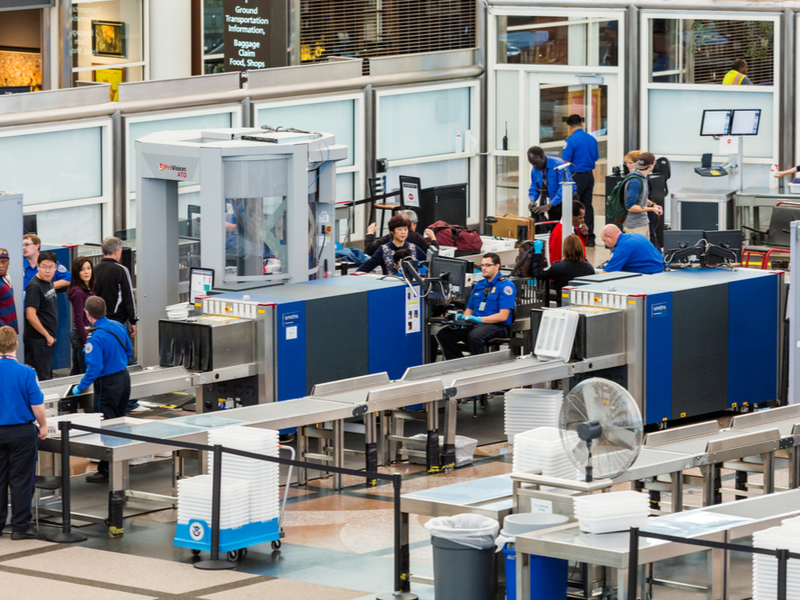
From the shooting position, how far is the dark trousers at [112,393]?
1111 cm

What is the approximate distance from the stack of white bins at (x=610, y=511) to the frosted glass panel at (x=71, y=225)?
396 inches

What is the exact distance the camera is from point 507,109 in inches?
884

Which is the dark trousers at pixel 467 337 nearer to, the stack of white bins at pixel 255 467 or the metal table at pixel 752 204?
the stack of white bins at pixel 255 467

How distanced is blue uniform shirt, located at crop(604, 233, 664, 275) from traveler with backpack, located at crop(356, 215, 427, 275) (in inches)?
78.1

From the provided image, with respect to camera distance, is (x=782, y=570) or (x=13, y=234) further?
(x=13, y=234)

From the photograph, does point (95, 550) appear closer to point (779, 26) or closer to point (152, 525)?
point (152, 525)

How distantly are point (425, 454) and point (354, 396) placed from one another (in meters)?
0.96

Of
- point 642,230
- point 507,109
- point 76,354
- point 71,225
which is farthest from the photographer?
point 507,109

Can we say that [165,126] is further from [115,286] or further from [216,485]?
[216,485]

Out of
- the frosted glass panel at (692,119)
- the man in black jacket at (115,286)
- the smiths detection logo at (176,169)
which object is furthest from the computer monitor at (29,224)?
the frosted glass panel at (692,119)

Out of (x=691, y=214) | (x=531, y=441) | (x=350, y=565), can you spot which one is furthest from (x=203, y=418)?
(x=691, y=214)

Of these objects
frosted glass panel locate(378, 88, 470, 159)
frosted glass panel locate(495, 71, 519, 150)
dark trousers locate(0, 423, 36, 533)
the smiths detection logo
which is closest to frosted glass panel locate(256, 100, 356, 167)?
frosted glass panel locate(378, 88, 470, 159)

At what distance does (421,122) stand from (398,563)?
1372cm

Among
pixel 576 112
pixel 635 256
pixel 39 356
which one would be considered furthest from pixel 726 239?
pixel 576 112
